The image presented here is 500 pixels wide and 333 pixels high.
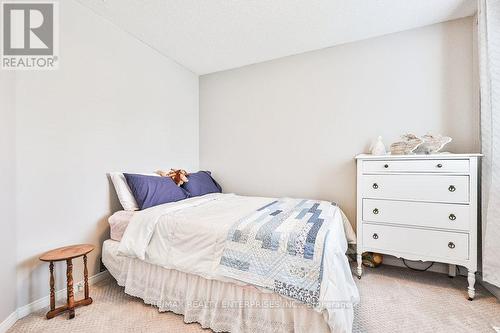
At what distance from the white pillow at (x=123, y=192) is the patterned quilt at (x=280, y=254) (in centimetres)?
114

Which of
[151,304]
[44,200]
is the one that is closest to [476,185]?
[151,304]

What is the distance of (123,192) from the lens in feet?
6.91

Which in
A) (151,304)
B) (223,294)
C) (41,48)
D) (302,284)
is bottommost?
(151,304)

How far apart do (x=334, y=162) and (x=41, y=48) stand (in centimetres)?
289

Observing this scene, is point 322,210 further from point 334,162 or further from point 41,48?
point 41,48

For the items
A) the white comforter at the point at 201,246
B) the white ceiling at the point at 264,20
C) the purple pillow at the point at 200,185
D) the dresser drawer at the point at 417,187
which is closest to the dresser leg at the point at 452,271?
the dresser drawer at the point at 417,187

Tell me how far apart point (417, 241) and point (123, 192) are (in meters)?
2.67

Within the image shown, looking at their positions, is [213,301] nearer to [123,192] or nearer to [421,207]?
[123,192]

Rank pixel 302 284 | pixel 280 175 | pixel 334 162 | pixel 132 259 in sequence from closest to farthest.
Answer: pixel 302 284
pixel 132 259
pixel 334 162
pixel 280 175

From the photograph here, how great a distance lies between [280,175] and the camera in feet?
9.57

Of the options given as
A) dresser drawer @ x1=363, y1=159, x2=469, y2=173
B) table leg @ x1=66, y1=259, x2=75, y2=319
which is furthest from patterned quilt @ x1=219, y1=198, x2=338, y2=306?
table leg @ x1=66, y1=259, x2=75, y2=319

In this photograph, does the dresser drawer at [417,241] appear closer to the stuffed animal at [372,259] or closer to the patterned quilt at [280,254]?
the stuffed animal at [372,259]

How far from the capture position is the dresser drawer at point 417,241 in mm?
1805
